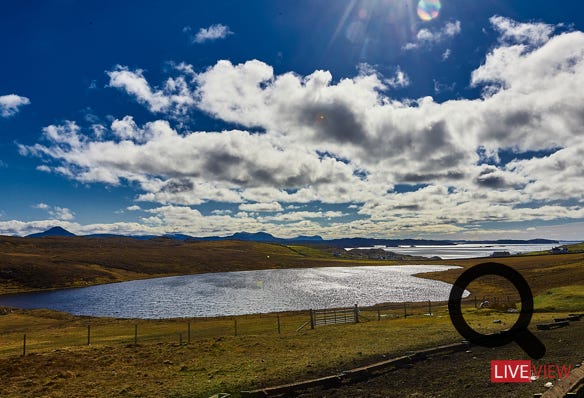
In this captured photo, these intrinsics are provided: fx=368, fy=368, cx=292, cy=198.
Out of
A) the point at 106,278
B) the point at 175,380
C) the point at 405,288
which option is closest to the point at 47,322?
the point at 175,380

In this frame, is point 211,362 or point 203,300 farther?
point 203,300

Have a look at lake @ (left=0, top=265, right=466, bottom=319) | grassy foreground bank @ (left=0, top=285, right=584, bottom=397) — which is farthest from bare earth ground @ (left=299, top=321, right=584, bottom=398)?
lake @ (left=0, top=265, right=466, bottom=319)

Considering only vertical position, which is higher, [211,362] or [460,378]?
[460,378]

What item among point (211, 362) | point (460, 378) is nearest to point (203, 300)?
point (211, 362)

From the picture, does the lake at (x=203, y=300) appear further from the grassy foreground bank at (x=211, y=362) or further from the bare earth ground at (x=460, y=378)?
the bare earth ground at (x=460, y=378)

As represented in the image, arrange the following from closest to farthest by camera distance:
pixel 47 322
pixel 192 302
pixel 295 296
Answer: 1. pixel 47 322
2. pixel 192 302
3. pixel 295 296

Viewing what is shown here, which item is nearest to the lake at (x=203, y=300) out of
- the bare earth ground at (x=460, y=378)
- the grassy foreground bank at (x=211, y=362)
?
the grassy foreground bank at (x=211, y=362)

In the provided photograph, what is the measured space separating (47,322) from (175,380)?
6196cm

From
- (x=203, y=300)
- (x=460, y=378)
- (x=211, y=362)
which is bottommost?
(x=203, y=300)

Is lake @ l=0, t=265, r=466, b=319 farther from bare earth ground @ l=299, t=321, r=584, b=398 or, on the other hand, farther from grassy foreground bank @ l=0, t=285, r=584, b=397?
bare earth ground @ l=299, t=321, r=584, b=398

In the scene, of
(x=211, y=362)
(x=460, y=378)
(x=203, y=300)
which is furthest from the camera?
(x=203, y=300)

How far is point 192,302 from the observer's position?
305 ft

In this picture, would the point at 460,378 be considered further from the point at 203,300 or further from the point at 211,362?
the point at 203,300

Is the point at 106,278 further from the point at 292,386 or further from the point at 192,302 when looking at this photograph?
the point at 292,386
